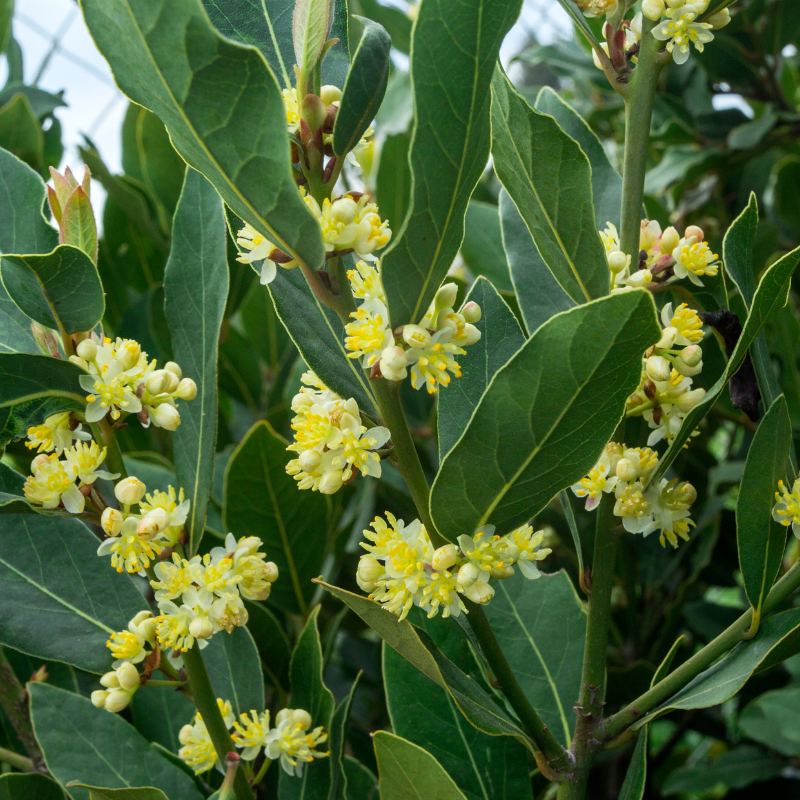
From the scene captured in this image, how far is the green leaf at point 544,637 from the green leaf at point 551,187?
414mm

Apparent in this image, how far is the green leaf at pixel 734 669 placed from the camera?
26.5 inches

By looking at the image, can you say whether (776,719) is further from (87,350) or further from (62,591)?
(87,350)

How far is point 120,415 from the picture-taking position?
0.78 metres

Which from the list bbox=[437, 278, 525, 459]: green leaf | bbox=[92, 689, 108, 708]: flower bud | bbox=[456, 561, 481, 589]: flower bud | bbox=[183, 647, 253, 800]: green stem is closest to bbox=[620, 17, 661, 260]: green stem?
bbox=[437, 278, 525, 459]: green leaf

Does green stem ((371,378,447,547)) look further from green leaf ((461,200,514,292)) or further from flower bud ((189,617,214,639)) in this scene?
green leaf ((461,200,514,292))

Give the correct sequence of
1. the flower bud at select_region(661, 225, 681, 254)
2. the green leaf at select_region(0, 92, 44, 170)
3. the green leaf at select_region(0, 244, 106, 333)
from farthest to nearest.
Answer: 1. the green leaf at select_region(0, 92, 44, 170)
2. the flower bud at select_region(661, 225, 681, 254)
3. the green leaf at select_region(0, 244, 106, 333)

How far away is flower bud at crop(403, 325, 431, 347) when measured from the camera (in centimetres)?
59

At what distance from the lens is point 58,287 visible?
0.71m

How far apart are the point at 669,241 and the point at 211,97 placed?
19.0 inches

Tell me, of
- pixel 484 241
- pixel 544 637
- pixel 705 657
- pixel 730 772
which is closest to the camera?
pixel 705 657

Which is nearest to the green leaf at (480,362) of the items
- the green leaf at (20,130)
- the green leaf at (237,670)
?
the green leaf at (237,670)

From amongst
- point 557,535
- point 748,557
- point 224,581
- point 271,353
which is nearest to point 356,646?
point 557,535

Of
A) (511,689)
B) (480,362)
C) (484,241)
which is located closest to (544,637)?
(511,689)

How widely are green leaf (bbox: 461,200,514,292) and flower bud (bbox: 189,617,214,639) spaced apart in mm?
949
